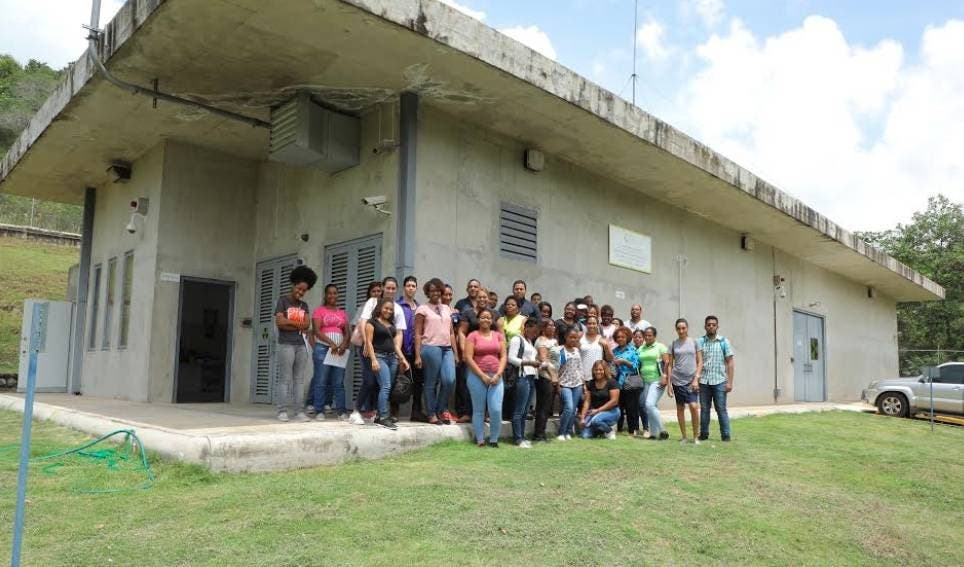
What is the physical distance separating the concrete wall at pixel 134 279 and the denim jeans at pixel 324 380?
396cm

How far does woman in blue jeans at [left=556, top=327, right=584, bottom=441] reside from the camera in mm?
8586

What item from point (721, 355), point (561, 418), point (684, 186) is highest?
point (684, 186)

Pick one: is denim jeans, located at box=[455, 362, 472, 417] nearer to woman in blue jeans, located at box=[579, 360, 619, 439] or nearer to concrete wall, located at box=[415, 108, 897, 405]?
woman in blue jeans, located at box=[579, 360, 619, 439]

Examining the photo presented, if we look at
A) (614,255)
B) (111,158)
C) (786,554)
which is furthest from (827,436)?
(111,158)

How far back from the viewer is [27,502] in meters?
5.07

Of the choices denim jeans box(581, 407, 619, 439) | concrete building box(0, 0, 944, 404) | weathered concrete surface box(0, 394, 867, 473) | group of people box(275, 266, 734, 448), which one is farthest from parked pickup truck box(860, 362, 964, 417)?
weathered concrete surface box(0, 394, 867, 473)

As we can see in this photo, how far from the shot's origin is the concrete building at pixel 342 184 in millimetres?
8391

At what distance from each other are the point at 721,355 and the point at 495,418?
3123 millimetres

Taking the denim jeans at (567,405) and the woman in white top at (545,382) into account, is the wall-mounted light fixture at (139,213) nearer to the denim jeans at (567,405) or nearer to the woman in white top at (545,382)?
the woman in white top at (545,382)

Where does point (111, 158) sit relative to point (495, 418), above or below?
above

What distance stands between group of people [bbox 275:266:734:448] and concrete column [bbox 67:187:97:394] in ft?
23.4

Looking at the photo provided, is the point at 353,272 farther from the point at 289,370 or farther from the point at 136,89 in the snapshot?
the point at 136,89

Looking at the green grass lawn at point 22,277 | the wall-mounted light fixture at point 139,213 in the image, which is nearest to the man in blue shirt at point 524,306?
the wall-mounted light fixture at point 139,213

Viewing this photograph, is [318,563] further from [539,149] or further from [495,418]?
[539,149]
